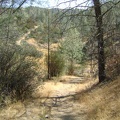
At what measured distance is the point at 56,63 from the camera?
26.4 meters

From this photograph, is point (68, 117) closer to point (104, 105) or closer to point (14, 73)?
point (104, 105)

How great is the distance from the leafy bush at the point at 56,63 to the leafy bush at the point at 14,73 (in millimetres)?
13358

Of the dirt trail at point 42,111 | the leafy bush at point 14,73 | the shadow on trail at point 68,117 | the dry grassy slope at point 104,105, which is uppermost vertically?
the leafy bush at point 14,73

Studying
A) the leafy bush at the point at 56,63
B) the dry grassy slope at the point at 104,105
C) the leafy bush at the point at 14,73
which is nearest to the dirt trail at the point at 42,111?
the dry grassy slope at the point at 104,105

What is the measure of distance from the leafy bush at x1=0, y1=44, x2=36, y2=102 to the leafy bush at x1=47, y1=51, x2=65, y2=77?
13.4 meters

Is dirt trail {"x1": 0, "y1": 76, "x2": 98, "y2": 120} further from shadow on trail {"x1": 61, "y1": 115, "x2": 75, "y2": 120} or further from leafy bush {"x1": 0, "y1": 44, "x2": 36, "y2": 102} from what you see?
leafy bush {"x1": 0, "y1": 44, "x2": 36, "y2": 102}

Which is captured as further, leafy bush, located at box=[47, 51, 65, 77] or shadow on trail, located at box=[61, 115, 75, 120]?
leafy bush, located at box=[47, 51, 65, 77]

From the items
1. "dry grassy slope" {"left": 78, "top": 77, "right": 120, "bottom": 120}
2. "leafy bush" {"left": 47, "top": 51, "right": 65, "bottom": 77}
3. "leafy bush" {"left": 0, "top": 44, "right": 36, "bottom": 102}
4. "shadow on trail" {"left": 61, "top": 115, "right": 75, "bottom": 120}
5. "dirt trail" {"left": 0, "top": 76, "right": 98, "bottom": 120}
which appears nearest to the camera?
"dry grassy slope" {"left": 78, "top": 77, "right": 120, "bottom": 120}

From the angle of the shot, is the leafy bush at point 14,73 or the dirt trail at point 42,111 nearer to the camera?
the dirt trail at point 42,111

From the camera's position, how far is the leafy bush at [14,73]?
37.9 ft

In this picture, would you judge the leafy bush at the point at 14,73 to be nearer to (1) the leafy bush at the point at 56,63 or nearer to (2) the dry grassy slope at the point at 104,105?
(2) the dry grassy slope at the point at 104,105

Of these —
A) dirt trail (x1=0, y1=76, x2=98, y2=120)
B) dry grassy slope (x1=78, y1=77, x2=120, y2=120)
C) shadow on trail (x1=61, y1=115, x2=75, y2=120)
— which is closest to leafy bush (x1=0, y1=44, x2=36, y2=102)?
dirt trail (x1=0, y1=76, x2=98, y2=120)

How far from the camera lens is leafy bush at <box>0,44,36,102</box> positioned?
1156cm

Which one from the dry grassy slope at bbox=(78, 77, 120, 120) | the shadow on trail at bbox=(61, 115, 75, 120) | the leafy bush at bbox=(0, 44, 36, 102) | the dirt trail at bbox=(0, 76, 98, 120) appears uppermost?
the leafy bush at bbox=(0, 44, 36, 102)
